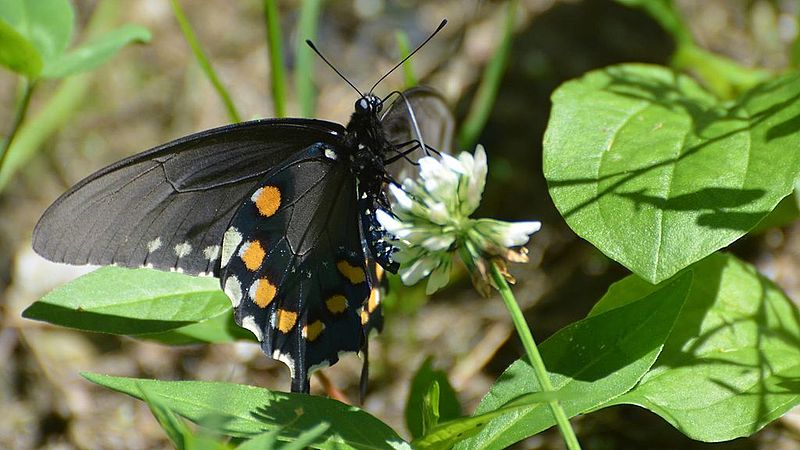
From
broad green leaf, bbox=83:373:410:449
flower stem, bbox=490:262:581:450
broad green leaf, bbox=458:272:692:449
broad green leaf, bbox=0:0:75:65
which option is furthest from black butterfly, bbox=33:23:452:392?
broad green leaf, bbox=0:0:75:65

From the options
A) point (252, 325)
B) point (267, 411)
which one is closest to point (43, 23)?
point (252, 325)

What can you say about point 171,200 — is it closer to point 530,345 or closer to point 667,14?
point 530,345

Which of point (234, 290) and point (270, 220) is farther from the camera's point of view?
point (270, 220)

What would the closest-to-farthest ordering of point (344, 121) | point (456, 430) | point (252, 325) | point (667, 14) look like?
point (456, 430) → point (252, 325) → point (667, 14) → point (344, 121)

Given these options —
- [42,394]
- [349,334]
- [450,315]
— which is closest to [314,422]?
[349,334]

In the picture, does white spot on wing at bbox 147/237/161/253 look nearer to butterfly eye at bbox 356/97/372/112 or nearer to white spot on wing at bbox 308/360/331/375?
white spot on wing at bbox 308/360/331/375

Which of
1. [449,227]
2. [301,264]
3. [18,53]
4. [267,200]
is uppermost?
[18,53]

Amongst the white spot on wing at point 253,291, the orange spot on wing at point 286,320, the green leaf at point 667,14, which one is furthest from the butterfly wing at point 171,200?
the green leaf at point 667,14

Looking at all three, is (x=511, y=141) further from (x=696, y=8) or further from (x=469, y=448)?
(x=469, y=448)
